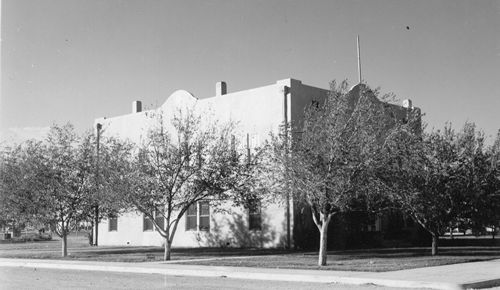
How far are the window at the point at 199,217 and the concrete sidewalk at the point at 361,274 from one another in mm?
10127

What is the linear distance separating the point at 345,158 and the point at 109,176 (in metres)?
9.44

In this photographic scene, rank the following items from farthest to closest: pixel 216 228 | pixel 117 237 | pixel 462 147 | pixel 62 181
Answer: pixel 117 237 < pixel 216 228 < pixel 62 181 < pixel 462 147

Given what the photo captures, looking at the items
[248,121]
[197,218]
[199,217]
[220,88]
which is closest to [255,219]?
[199,217]

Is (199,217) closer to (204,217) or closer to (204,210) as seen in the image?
(204,217)

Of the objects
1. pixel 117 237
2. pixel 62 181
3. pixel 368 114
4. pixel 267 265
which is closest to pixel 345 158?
pixel 368 114

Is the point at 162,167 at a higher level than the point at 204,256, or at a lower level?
higher

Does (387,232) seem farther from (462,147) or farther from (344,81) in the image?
(344,81)

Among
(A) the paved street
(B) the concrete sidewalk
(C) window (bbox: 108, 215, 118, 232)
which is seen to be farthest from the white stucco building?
(A) the paved street

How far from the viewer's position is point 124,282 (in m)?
15.3

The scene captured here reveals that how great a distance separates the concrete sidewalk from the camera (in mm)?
13641

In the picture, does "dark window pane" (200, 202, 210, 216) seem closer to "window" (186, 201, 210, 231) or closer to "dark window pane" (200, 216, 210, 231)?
"window" (186, 201, 210, 231)

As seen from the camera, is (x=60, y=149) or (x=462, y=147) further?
(x=60, y=149)

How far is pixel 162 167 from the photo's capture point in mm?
22766

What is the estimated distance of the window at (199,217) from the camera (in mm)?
30578
